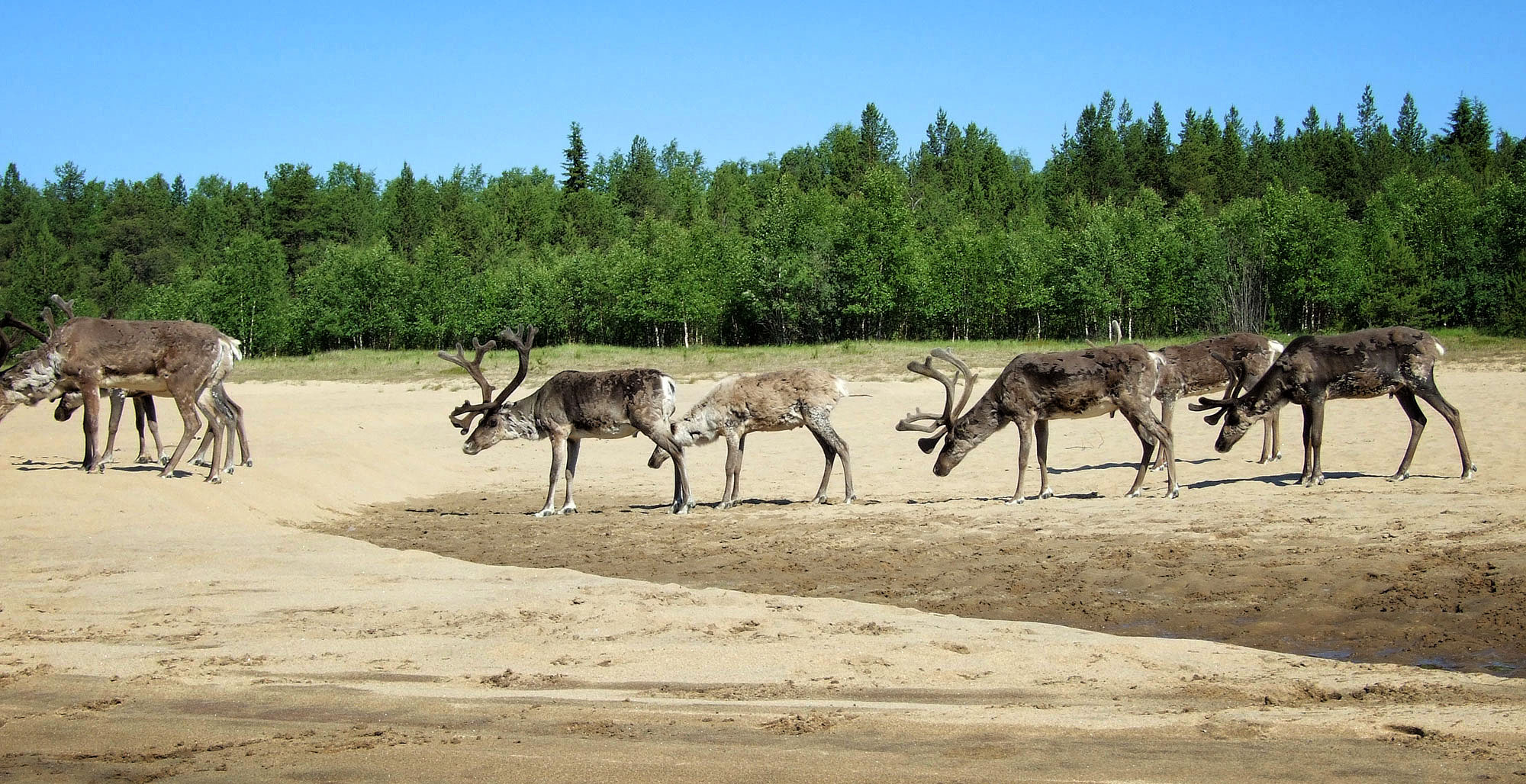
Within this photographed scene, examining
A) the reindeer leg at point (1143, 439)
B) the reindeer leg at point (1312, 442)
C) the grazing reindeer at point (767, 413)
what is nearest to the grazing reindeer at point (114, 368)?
the grazing reindeer at point (767, 413)

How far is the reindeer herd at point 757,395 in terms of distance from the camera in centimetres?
1659

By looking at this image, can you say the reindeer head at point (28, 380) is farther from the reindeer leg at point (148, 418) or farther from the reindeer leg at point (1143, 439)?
the reindeer leg at point (1143, 439)

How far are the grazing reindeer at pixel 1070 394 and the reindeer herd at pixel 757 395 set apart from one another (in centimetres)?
2

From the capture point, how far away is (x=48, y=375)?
16766 mm

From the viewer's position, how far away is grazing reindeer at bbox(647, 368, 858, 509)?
17.8m

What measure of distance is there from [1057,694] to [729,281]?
217 ft

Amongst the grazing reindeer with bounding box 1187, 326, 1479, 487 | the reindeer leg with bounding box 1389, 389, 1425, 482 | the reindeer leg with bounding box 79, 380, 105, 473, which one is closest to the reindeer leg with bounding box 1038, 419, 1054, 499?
the grazing reindeer with bounding box 1187, 326, 1479, 487

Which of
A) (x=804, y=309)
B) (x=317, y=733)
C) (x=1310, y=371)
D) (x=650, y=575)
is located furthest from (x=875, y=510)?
(x=804, y=309)

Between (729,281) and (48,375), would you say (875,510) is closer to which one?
(48,375)

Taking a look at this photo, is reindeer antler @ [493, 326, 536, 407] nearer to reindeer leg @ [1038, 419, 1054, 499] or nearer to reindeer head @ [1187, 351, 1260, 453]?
reindeer leg @ [1038, 419, 1054, 499]

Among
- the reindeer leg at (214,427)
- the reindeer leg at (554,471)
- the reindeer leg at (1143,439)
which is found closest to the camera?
the reindeer leg at (1143,439)

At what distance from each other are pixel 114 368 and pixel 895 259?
182 feet

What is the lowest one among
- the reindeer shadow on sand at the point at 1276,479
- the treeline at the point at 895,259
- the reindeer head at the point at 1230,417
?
the reindeer shadow on sand at the point at 1276,479

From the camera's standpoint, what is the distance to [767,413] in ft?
58.6
